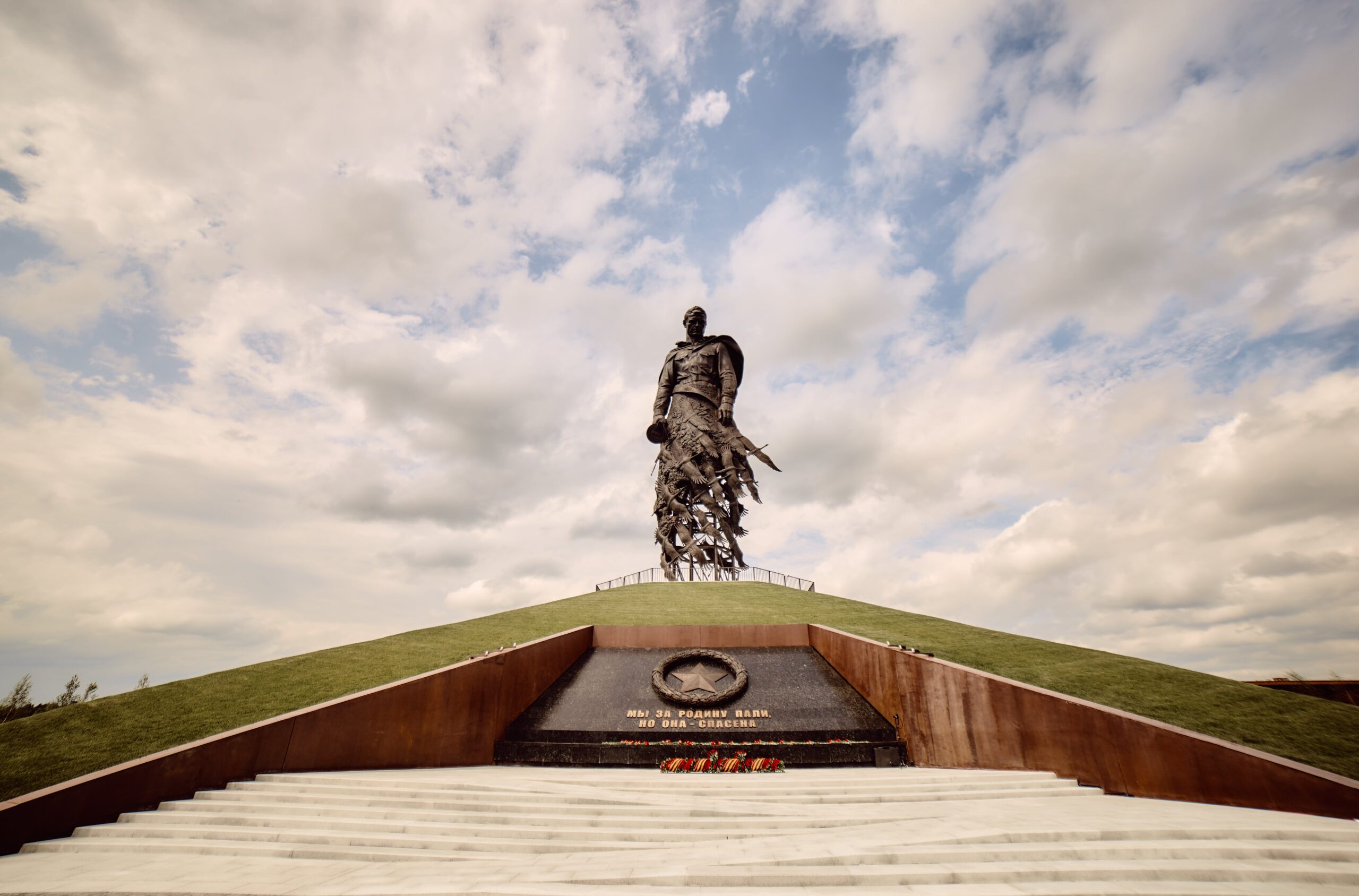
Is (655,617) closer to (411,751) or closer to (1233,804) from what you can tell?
(411,751)

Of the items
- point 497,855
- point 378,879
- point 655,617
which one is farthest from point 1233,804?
point 655,617

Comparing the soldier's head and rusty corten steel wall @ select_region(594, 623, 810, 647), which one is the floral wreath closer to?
rusty corten steel wall @ select_region(594, 623, 810, 647)

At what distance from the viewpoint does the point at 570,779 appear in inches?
262

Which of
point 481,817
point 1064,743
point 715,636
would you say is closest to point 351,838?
point 481,817

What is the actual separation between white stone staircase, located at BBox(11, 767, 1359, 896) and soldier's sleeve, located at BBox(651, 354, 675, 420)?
622 inches

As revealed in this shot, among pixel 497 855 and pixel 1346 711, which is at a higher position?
pixel 1346 711

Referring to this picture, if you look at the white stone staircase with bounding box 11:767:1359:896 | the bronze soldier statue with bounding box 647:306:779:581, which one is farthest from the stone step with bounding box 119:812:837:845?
the bronze soldier statue with bounding box 647:306:779:581

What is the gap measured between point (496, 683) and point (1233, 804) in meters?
8.33

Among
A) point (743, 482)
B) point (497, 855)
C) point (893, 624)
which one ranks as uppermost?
point (743, 482)

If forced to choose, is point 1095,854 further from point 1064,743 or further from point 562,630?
point 562,630

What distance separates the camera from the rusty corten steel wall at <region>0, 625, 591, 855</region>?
5047 mm

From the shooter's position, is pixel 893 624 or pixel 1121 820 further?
pixel 893 624

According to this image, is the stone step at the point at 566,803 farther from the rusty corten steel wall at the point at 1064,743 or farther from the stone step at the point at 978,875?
the stone step at the point at 978,875

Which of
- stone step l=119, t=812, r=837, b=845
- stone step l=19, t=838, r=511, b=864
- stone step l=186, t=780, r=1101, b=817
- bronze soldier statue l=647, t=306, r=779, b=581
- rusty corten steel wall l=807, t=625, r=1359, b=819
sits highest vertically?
bronze soldier statue l=647, t=306, r=779, b=581
